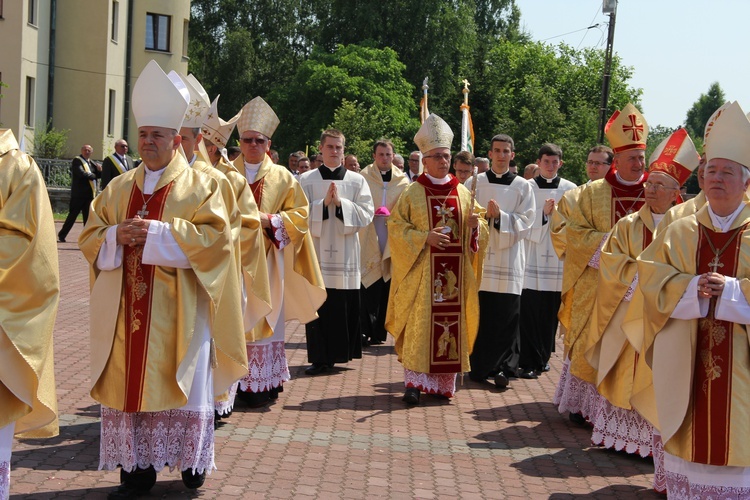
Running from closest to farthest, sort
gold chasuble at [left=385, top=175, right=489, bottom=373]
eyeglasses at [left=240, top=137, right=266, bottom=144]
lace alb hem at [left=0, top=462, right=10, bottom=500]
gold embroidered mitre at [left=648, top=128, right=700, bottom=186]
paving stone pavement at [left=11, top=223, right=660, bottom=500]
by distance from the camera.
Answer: lace alb hem at [left=0, top=462, right=10, bottom=500], paving stone pavement at [left=11, top=223, right=660, bottom=500], gold embroidered mitre at [left=648, top=128, right=700, bottom=186], eyeglasses at [left=240, top=137, right=266, bottom=144], gold chasuble at [left=385, top=175, right=489, bottom=373]

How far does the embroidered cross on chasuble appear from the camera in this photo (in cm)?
928

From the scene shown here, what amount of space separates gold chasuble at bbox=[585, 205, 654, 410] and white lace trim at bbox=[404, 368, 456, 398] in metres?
2.04

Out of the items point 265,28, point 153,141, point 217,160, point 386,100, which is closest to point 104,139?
point 386,100

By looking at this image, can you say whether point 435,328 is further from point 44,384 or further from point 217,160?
point 44,384

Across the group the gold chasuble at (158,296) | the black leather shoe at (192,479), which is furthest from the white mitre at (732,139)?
the black leather shoe at (192,479)

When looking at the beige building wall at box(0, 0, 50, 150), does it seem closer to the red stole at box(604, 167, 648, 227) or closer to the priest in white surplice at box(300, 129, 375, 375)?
the priest in white surplice at box(300, 129, 375, 375)

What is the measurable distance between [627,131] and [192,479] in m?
4.53

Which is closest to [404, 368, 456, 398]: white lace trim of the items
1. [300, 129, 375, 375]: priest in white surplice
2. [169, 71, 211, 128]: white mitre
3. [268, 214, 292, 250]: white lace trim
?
[300, 129, 375, 375]: priest in white surplice

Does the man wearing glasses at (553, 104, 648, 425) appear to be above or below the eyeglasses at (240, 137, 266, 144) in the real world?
below

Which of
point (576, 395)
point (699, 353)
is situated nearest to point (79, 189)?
point (576, 395)

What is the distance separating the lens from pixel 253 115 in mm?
8867

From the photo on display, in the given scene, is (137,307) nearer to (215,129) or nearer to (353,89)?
(215,129)

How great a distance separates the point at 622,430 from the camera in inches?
297

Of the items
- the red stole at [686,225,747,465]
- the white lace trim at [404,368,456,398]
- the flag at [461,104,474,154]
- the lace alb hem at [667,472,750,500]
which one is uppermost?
the flag at [461,104,474,154]
